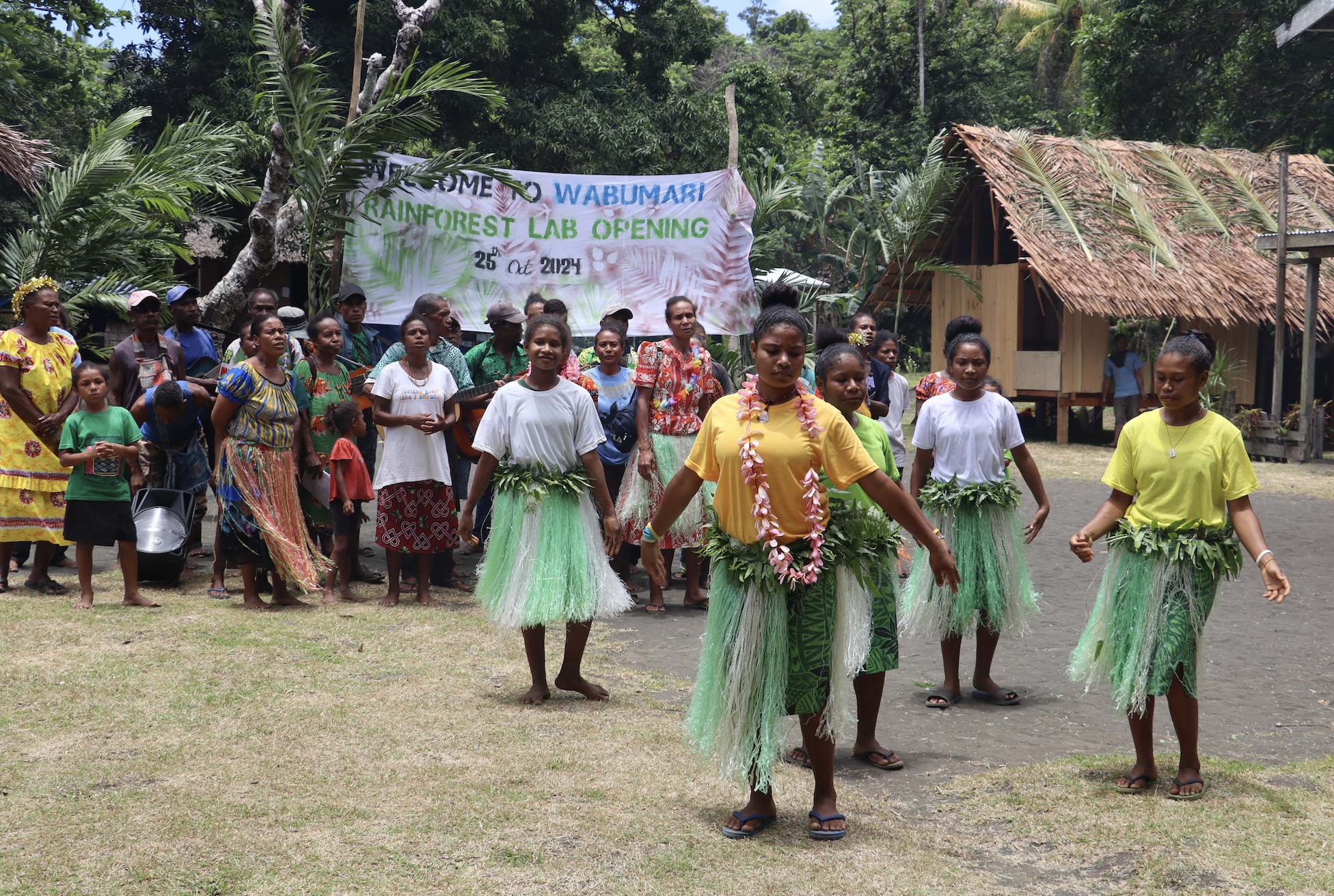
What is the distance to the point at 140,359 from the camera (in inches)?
301

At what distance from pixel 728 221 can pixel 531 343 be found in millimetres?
5601

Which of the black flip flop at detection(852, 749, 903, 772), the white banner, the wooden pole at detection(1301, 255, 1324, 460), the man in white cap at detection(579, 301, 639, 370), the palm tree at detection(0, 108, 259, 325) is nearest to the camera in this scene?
the black flip flop at detection(852, 749, 903, 772)

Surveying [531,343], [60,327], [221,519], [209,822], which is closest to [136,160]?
[60,327]

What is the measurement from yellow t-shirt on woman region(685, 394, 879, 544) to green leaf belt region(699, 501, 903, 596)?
5cm

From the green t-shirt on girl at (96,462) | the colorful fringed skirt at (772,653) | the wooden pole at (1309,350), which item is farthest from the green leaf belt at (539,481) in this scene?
the wooden pole at (1309,350)

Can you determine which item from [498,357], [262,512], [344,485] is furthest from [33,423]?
[498,357]

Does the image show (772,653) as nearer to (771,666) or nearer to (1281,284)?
(771,666)

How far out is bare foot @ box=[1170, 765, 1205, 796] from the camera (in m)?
4.11

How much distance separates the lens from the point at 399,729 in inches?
187

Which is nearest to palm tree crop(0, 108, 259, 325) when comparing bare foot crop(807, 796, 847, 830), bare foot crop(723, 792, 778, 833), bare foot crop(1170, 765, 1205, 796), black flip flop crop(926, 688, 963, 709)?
black flip flop crop(926, 688, 963, 709)

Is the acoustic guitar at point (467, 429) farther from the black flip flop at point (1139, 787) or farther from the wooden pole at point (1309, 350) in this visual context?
the wooden pole at point (1309, 350)

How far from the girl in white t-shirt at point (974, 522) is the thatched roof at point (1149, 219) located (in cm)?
1261

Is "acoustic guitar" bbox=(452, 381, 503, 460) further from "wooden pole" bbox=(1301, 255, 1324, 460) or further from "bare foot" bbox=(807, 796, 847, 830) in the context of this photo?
"wooden pole" bbox=(1301, 255, 1324, 460)

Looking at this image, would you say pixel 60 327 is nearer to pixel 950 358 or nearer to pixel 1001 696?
pixel 950 358
